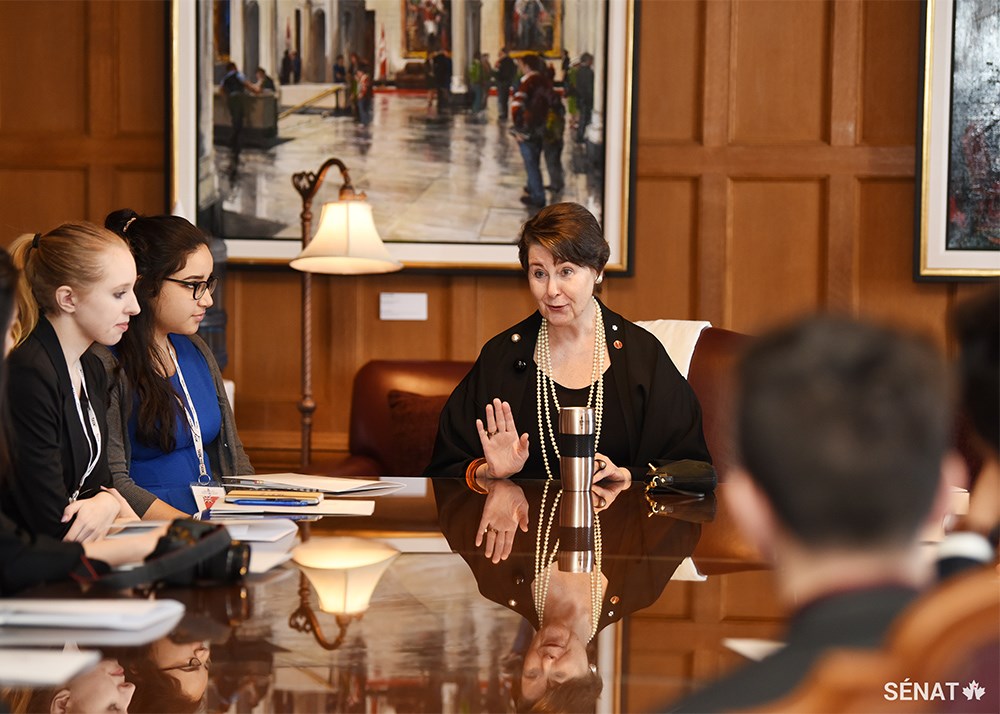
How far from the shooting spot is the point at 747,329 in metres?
5.13

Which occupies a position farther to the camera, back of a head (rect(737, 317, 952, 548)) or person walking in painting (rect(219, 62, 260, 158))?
person walking in painting (rect(219, 62, 260, 158))

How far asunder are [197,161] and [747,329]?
2.73m

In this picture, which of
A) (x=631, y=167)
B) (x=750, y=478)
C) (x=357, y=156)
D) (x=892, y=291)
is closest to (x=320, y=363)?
(x=357, y=156)

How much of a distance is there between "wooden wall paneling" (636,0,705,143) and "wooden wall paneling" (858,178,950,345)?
2.89ft

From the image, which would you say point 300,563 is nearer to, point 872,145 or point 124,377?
point 124,377

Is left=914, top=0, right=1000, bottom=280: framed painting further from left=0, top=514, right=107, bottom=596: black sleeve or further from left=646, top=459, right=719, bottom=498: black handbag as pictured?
left=0, top=514, right=107, bottom=596: black sleeve

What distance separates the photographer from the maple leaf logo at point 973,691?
90 centimetres

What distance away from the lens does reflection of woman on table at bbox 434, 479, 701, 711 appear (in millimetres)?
1239

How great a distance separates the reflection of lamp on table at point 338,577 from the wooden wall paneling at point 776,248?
3504 mm

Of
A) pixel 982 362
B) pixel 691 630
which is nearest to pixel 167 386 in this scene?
pixel 691 630

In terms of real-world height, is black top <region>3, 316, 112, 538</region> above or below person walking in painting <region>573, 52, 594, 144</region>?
below

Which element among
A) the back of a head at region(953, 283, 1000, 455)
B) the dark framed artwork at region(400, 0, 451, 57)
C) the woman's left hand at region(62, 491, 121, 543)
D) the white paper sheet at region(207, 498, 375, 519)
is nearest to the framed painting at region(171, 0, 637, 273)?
the dark framed artwork at region(400, 0, 451, 57)

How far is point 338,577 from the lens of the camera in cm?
168

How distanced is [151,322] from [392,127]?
2331 millimetres
